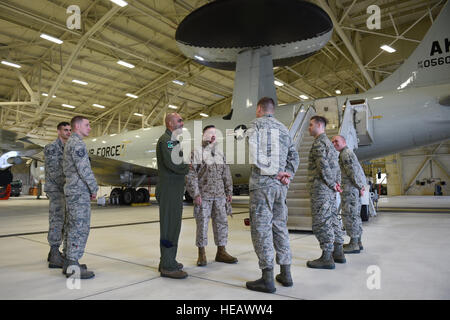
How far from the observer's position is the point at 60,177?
4.23 metres

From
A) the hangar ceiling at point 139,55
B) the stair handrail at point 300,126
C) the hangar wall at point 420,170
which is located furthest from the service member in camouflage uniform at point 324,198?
the hangar wall at point 420,170

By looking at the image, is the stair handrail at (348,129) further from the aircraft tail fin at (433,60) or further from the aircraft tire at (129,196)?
the aircraft tire at (129,196)

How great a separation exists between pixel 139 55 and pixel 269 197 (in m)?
18.7

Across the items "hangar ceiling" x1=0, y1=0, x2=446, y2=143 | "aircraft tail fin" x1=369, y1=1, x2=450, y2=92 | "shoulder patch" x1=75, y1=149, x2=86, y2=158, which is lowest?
"shoulder patch" x1=75, y1=149, x2=86, y2=158

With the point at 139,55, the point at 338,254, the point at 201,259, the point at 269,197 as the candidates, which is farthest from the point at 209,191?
the point at 139,55

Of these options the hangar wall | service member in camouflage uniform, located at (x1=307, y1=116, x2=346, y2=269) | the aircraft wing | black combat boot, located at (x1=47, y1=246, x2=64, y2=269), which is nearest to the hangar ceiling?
the aircraft wing

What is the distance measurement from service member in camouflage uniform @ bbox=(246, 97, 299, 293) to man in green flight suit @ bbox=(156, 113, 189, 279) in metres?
0.86

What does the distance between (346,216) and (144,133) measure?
475 inches

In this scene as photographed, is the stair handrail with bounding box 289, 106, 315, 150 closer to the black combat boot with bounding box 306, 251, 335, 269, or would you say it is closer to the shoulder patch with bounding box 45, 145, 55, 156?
the black combat boot with bounding box 306, 251, 335, 269

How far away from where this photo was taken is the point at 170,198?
133 inches

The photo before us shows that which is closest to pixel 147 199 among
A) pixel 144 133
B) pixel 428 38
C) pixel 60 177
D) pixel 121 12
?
pixel 144 133

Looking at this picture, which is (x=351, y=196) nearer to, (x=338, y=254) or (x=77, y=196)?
(x=338, y=254)

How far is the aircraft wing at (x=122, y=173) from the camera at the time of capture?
12.9m

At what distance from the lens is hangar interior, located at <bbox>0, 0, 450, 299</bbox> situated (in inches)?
121
